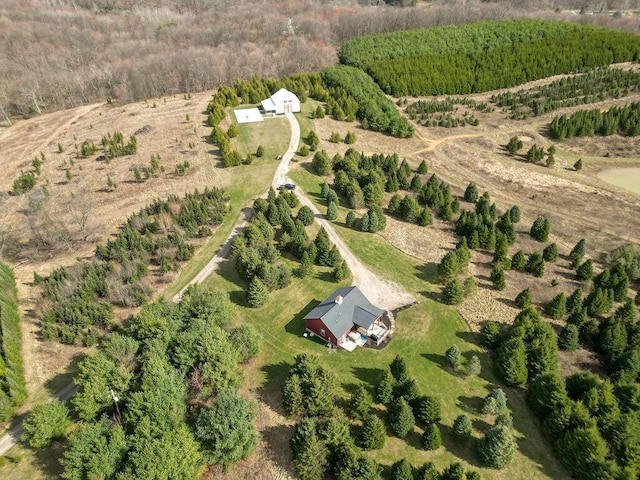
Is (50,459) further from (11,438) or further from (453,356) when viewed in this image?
(453,356)

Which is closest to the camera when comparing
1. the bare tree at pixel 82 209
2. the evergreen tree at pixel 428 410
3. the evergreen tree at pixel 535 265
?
the evergreen tree at pixel 428 410

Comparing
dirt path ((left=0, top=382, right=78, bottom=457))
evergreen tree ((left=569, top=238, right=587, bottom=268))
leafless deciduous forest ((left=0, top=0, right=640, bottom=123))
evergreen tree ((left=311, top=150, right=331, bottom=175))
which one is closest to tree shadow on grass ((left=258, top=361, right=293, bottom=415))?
dirt path ((left=0, top=382, right=78, bottom=457))

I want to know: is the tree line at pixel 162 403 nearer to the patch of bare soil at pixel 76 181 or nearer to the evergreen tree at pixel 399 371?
the patch of bare soil at pixel 76 181

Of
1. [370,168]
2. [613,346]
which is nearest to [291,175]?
[370,168]

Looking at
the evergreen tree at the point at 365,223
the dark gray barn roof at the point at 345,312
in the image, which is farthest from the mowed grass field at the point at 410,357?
the evergreen tree at the point at 365,223

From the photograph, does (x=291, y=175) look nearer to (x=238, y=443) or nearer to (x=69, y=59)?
(x=238, y=443)
